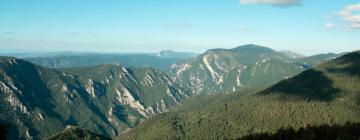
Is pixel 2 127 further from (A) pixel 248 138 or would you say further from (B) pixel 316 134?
(B) pixel 316 134

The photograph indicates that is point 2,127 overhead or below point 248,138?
overhead

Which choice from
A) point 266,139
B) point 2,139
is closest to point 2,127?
point 2,139

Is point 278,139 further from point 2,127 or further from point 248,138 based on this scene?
point 2,127

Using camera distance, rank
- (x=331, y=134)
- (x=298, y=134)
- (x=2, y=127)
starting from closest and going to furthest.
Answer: (x=2, y=127) → (x=331, y=134) → (x=298, y=134)

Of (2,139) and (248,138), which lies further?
(248,138)

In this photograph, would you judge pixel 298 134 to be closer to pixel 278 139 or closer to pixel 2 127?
pixel 278 139

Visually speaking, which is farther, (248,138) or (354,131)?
(248,138)

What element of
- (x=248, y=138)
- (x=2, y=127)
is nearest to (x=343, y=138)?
(x=248, y=138)

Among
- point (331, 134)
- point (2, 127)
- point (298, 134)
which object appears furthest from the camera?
point (298, 134)
